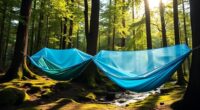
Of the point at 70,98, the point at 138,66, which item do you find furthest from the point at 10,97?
the point at 138,66

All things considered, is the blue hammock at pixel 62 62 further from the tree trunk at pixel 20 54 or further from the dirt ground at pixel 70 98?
the dirt ground at pixel 70 98

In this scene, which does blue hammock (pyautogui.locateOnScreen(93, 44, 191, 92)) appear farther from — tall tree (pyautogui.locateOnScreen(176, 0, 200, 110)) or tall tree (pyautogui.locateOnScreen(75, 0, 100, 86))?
tall tree (pyautogui.locateOnScreen(75, 0, 100, 86))

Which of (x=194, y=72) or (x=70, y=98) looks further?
(x=70, y=98)

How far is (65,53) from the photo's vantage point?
9.45 metres

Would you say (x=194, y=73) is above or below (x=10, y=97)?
above

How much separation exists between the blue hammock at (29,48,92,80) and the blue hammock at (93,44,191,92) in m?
0.86

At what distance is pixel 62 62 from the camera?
917 centimetres

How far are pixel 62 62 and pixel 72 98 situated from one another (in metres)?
1.53

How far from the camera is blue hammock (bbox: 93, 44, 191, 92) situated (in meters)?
5.64

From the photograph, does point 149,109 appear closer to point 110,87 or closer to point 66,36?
point 110,87

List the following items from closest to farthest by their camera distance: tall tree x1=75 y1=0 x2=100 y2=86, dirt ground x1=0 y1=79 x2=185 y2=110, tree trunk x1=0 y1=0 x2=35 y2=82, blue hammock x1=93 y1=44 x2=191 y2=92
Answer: blue hammock x1=93 y1=44 x2=191 y2=92 → dirt ground x1=0 y1=79 x2=185 y2=110 → tree trunk x1=0 y1=0 x2=35 y2=82 → tall tree x1=75 y1=0 x2=100 y2=86

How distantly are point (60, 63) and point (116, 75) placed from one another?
10.5ft

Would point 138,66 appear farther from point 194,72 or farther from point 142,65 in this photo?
point 194,72

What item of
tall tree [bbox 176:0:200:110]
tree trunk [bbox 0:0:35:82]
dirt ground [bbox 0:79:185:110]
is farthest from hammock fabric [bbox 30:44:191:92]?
tree trunk [bbox 0:0:35:82]
